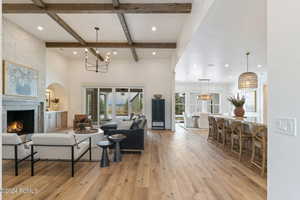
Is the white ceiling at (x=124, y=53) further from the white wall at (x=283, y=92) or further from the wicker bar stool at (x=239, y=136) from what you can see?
the white wall at (x=283, y=92)

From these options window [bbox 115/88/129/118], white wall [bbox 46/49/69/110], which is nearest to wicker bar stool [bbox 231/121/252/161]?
window [bbox 115/88/129/118]

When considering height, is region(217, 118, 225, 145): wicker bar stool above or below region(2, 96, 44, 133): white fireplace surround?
below

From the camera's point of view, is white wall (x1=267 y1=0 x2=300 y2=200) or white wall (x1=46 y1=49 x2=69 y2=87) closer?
white wall (x1=267 y1=0 x2=300 y2=200)

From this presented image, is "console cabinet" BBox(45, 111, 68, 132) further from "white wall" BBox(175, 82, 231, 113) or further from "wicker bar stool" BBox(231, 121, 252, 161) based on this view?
"white wall" BBox(175, 82, 231, 113)

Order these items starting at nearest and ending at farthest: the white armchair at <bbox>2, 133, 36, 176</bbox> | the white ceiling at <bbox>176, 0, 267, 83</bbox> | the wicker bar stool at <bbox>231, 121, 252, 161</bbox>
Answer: the white ceiling at <bbox>176, 0, 267, 83</bbox> < the white armchair at <bbox>2, 133, 36, 176</bbox> < the wicker bar stool at <bbox>231, 121, 252, 161</bbox>


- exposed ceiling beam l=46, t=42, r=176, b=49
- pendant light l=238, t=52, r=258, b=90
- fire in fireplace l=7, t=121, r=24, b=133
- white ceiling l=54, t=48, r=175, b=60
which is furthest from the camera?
white ceiling l=54, t=48, r=175, b=60

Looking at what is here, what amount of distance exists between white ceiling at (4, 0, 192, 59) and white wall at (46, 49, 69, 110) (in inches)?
47.0

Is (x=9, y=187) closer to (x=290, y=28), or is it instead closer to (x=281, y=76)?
(x=281, y=76)

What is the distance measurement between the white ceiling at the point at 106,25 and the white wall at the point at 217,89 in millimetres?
6235

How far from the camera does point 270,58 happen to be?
140cm

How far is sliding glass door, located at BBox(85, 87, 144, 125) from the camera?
9070mm

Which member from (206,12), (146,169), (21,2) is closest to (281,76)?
(206,12)

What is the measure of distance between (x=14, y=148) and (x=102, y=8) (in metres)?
3.57

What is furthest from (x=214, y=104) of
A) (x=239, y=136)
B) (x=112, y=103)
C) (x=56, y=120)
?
(x=56, y=120)
